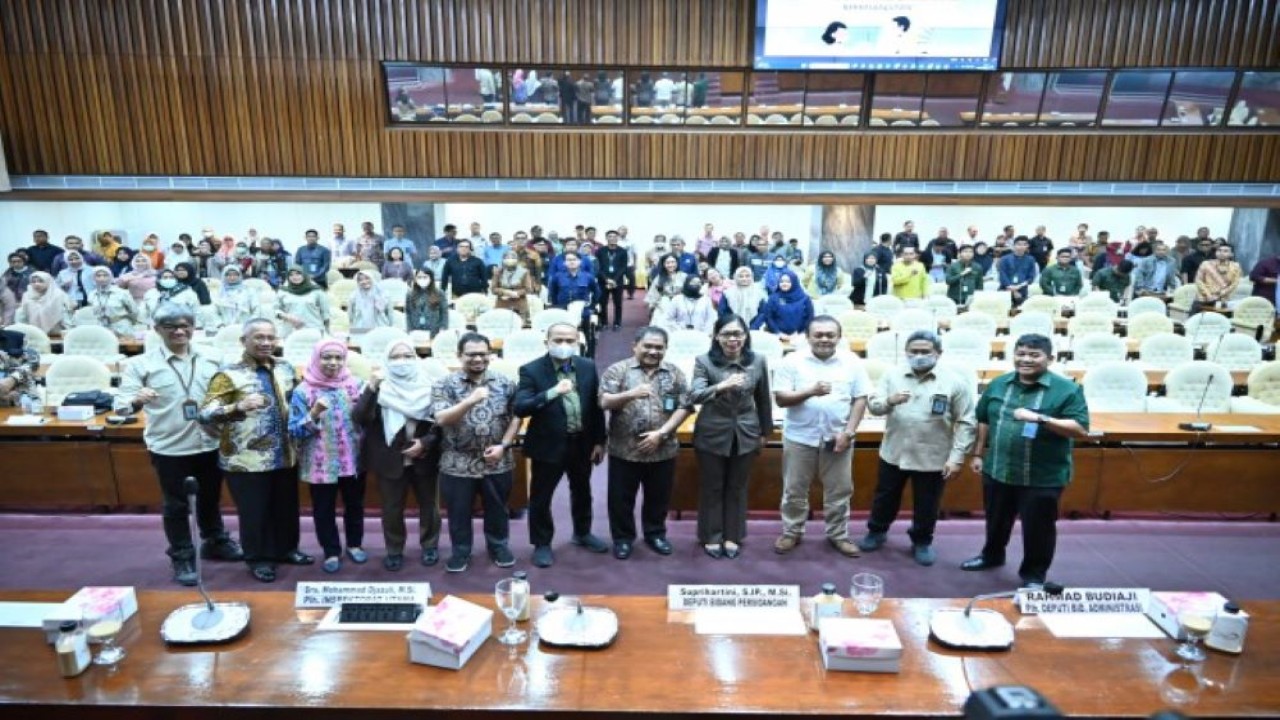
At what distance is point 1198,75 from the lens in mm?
11180

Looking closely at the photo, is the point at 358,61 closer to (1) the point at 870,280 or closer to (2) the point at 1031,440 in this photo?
(1) the point at 870,280

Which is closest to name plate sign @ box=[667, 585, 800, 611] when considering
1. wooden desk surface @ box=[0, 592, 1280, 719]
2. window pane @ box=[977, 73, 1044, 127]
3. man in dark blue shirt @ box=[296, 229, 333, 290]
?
wooden desk surface @ box=[0, 592, 1280, 719]

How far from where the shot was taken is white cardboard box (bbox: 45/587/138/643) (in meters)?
2.54

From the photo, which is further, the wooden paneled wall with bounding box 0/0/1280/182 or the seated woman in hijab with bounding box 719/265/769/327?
the wooden paneled wall with bounding box 0/0/1280/182

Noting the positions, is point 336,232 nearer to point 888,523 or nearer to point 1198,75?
point 888,523

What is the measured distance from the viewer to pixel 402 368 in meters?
4.02

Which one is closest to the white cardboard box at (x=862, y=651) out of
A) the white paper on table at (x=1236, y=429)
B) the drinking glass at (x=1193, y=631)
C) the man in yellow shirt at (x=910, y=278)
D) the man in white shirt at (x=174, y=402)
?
A: the drinking glass at (x=1193, y=631)

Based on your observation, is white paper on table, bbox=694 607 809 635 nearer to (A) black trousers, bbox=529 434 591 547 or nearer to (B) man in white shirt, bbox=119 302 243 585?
(A) black trousers, bbox=529 434 591 547

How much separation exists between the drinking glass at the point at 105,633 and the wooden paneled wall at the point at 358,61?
9640 mm

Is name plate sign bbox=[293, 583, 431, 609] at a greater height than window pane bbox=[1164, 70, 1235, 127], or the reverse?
window pane bbox=[1164, 70, 1235, 127]

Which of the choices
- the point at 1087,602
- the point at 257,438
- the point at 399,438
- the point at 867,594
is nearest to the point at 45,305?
the point at 257,438

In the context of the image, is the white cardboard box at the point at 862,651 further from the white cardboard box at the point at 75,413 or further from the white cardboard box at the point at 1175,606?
the white cardboard box at the point at 75,413

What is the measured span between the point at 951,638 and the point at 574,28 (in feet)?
33.6

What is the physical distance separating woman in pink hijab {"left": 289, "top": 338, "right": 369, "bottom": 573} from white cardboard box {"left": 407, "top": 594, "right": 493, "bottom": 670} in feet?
5.54
